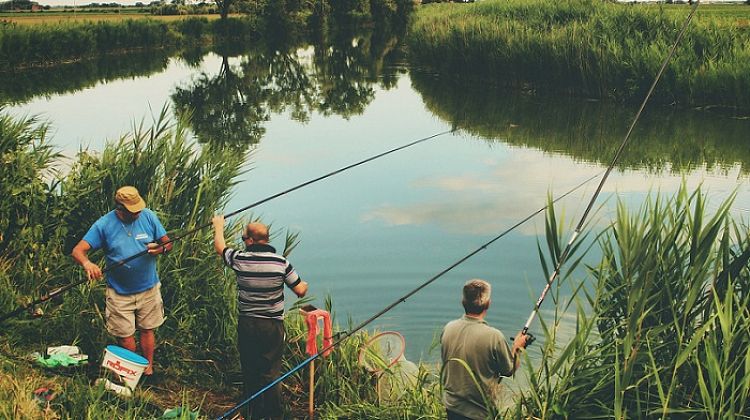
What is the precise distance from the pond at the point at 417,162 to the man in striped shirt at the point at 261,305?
1.64m

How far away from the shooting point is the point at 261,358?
17.5 ft

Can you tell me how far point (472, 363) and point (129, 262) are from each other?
8.53 ft

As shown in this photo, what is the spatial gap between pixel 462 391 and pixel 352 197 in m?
8.95

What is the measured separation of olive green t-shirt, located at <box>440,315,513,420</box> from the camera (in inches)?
164

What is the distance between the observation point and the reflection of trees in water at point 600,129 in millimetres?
14625

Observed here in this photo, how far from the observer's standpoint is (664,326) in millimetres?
4410

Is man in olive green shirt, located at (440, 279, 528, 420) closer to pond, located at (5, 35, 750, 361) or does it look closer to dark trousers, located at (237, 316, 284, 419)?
pond, located at (5, 35, 750, 361)

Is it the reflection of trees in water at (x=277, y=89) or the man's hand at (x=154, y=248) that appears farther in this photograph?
the reflection of trees in water at (x=277, y=89)

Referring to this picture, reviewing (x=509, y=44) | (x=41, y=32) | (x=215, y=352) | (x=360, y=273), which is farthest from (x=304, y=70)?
(x=215, y=352)

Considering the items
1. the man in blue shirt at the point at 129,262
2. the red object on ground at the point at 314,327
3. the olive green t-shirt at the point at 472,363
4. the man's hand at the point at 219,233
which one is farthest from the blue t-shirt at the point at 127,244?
the olive green t-shirt at the point at 472,363

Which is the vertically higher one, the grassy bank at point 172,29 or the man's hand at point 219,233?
the man's hand at point 219,233

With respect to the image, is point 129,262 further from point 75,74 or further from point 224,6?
point 224,6

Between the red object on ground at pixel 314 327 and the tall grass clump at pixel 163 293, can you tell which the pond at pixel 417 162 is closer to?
the tall grass clump at pixel 163 293

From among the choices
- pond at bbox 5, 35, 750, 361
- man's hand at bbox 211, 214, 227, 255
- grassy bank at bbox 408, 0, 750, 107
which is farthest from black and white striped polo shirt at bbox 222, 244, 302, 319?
grassy bank at bbox 408, 0, 750, 107
